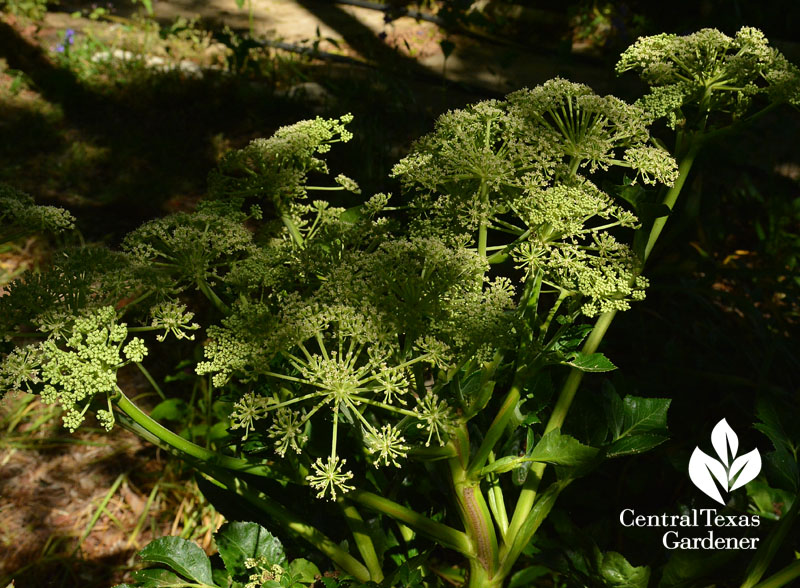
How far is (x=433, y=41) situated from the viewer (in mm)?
6621

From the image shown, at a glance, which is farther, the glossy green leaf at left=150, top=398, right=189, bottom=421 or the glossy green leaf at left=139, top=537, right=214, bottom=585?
the glossy green leaf at left=150, top=398, right=189, bottom=421

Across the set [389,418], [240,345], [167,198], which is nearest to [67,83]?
[167,198]

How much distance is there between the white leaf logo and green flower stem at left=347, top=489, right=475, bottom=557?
77 centimetres

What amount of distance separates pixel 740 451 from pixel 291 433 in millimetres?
1882

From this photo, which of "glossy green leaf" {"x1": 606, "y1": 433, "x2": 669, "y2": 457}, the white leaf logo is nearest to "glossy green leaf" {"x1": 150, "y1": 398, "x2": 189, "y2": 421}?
"glossy green leaf" {"x1": 606, "y1": 433, "x2": 669, "y2": 457}

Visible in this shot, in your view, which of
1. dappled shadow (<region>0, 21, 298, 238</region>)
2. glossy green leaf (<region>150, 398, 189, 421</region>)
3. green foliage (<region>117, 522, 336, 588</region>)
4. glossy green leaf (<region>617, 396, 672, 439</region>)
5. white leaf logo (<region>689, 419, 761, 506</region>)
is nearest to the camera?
green foliage (<region>117, 522, 336, 588</region>)

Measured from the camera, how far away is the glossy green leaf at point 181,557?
1.45 metres

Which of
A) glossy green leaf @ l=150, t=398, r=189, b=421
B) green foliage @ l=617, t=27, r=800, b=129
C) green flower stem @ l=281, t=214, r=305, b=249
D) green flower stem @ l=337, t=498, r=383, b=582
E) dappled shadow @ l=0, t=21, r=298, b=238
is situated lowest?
glossy green leaf @ l=150, t=398, r=189, b=421

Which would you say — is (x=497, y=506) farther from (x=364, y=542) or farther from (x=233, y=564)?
(x=233, y=564)

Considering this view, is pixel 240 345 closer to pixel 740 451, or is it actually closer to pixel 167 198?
pixel 740 451

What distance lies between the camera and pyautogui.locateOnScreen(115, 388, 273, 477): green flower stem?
134cm

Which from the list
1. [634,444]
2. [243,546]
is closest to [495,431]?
[634,444]

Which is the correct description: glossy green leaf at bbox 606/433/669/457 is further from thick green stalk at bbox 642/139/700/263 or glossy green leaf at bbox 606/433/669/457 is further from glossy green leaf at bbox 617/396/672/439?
thick green stalk at bbox 642/139/700/263

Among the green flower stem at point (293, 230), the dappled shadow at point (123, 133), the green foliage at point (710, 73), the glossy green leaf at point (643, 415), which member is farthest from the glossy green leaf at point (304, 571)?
the dappled shadow at point (123, 133)
